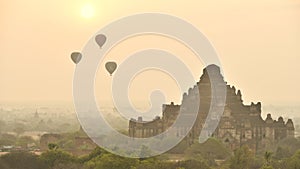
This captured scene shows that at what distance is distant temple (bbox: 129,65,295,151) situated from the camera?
24.1 m

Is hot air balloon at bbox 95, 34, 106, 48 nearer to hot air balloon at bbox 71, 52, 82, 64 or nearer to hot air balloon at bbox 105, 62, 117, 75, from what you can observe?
hot air balloon at bbox 105, 62, 117, 75

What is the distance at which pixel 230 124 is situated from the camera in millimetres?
24469

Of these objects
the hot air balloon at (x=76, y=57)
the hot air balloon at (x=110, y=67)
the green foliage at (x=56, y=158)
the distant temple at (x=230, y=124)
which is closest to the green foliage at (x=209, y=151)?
the distant temple at (x=230, y=124)

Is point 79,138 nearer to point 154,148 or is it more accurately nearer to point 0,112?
point 154,148

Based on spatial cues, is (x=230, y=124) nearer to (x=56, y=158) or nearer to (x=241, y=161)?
(x=241, y=161)

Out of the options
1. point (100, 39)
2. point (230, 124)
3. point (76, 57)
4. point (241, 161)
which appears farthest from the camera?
point (230, 124)

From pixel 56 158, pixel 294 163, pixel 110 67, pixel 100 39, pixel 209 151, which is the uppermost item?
pixel 100 39

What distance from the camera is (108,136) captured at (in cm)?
2538

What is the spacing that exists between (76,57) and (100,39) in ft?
9.08

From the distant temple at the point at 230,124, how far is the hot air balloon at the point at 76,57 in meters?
3.50

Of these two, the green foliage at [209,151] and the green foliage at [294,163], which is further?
the green foliage at [209,151]

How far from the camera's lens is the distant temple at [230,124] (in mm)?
24078

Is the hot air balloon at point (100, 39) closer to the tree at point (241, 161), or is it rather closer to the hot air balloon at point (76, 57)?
the hot air balloon at point (76, 57)

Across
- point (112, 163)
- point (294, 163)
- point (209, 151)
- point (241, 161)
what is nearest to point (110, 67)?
point (209, 151)
